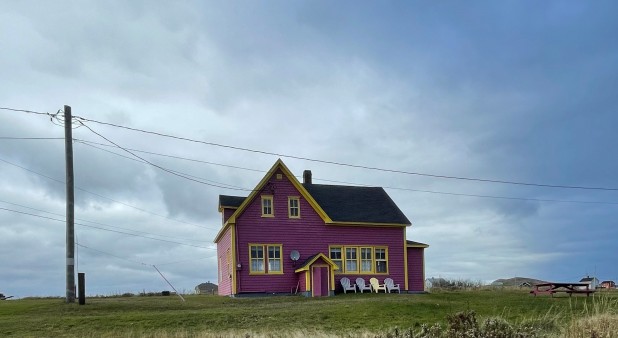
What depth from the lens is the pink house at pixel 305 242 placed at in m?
37.4

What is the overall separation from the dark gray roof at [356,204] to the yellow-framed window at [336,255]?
1.69 metres

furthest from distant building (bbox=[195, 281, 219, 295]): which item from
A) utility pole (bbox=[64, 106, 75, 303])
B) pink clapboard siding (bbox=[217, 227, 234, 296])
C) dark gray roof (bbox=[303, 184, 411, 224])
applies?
utility pole (bbox=[64, 106, 75, 303])

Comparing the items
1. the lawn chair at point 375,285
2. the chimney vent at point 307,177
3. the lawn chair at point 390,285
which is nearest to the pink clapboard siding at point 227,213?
the chimney vent at point 307,177

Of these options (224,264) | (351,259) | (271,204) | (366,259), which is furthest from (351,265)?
(224,264)

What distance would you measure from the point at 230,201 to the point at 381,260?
9870mm

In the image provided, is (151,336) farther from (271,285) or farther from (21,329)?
(271,285)

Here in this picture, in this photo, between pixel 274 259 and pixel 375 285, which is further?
pixel 375 285

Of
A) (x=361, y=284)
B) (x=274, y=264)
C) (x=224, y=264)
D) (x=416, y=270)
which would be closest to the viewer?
(x=274, y=264)

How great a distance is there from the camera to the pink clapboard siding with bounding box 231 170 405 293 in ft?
123

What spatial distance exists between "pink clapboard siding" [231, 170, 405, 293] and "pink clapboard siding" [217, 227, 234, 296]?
1082 mm

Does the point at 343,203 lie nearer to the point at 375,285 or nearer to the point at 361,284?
the point at 361,284

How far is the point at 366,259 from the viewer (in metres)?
40.2

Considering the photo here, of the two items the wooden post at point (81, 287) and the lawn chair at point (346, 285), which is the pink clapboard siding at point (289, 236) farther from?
the wooden post at point (81, 287)

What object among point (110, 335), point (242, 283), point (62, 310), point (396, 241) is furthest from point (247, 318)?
point (396, 241)
